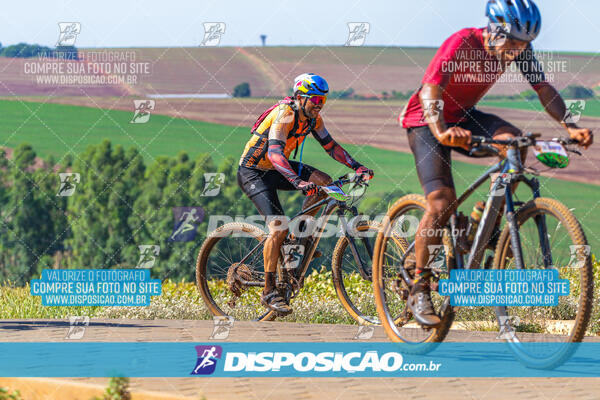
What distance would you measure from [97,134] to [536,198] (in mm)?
77786

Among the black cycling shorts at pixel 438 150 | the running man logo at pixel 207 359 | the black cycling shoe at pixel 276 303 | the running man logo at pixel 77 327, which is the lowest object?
the running man logo at pixel 77 327

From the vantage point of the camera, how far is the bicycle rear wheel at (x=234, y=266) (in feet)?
29.7

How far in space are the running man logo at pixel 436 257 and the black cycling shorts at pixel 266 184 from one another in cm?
217

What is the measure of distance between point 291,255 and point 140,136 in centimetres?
7638

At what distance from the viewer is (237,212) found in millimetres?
68438

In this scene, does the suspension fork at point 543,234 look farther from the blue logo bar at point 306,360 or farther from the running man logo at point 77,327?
the running man logo at point 77,327

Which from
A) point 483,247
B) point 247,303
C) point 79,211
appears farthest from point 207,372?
point 79,211

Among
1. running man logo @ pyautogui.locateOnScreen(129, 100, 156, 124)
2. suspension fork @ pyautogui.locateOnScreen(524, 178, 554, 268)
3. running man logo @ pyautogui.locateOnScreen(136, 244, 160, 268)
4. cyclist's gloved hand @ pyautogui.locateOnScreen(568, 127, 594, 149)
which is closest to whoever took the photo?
suspension fork @ pyautogui.locateOnScreen(524, 178, 554, 268)

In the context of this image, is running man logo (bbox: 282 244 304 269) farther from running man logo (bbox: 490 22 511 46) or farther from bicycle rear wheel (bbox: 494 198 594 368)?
running man logo (bbox: 490 22 511 46)

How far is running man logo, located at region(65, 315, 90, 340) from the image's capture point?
7850mm

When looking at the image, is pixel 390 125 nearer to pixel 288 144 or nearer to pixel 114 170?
pixel 114 170

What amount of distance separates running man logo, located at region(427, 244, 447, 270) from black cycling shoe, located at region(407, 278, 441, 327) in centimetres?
12

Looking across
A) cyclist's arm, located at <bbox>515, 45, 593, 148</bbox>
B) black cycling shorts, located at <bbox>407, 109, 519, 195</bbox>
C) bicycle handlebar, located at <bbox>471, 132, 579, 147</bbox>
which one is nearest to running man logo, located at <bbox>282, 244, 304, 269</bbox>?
black cycling shorts, located at <bbox>407, 109, 519, 195</bbox>

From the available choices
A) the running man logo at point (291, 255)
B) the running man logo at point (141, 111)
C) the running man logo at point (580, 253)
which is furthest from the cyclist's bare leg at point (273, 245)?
the running man logo at point (141, 111)
